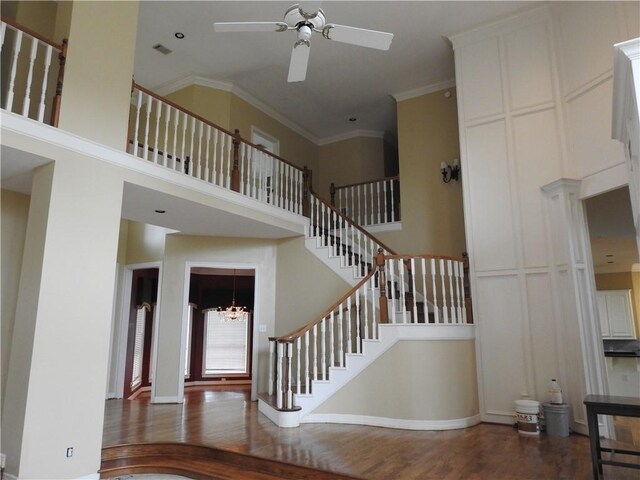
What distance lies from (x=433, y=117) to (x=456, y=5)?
2133mm

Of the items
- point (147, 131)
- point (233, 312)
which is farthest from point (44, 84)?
point (233, 312)

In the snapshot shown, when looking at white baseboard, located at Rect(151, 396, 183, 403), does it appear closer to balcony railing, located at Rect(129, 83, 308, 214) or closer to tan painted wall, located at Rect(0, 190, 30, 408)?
tan painted wall, located at Rect(0, 190, 30, 408)

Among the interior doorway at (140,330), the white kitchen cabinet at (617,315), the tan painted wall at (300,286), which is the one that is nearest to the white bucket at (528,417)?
the tan painted wall at (300,286)

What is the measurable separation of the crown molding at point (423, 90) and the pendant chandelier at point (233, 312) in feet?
15.8

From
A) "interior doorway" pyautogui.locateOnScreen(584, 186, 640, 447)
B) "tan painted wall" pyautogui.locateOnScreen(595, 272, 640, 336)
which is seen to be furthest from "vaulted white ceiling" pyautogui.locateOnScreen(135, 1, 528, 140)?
"tan painted wall" pyautogui.locateOnScreen(595, 272, 640, 336)

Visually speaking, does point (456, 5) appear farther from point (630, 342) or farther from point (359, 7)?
point (630, 342)

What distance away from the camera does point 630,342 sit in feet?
30.2

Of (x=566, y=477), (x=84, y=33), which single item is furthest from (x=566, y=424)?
(x=84, y=33)

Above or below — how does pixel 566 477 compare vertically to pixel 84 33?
below

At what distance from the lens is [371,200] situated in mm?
8172

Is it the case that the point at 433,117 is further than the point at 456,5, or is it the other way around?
the point at 433,117

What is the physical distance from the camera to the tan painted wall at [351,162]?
30.6ft

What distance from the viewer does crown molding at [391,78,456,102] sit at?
7512mm

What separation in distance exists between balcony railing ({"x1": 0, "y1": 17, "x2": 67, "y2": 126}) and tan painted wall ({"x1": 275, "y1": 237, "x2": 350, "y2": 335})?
406 cm
